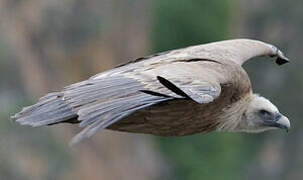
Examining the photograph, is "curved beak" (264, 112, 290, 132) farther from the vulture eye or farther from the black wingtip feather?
the black wingtip feather

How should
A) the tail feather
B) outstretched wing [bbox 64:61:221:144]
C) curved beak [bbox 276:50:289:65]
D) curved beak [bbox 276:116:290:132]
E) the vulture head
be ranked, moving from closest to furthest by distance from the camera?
outstretched wing [bbox 64:61:221:144] → the tail feather → the vulture head → curved beak [bbox 276:116:290:132] → curved beak [bbox 276:50:289:65]

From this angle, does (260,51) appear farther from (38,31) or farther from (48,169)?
(38,31)

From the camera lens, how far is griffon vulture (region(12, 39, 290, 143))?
5840mm

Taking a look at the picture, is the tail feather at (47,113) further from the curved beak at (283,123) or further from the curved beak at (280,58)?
the curved beak at (280,58)

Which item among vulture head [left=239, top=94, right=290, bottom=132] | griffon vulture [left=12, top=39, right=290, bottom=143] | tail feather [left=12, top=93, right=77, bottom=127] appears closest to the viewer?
griffon vulture [left=12, top=39, right=290, bottom=143]

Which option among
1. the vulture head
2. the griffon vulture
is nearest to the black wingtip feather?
the griffon vulture

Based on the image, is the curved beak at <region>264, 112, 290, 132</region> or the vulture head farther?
the curved beak at <region>264, 112, 290, 132</region>

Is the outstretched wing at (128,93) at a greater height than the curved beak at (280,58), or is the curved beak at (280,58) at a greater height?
the outstretched wing at (128,93)

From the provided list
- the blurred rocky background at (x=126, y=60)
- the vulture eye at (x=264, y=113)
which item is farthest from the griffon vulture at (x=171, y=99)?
the blurred rocky background at (x=126, y=60)

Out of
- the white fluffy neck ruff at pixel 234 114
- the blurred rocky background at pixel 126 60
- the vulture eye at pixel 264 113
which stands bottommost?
the blurred rocky background at pixel 126 60

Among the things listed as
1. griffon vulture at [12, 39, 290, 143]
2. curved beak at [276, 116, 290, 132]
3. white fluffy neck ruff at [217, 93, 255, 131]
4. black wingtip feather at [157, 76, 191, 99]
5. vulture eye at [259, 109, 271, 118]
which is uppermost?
black wingtip feather at [157, 76, 191, 99]

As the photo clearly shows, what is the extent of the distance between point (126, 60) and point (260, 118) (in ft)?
53.3

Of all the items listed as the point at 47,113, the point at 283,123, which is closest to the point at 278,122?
the point at 283,123

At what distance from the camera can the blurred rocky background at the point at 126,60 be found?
21.0 m
